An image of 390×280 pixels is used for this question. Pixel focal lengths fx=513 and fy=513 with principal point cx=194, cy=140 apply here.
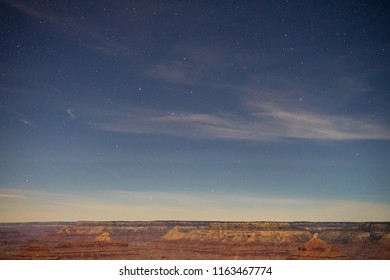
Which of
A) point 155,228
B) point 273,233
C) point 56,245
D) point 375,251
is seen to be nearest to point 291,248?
point 273,233

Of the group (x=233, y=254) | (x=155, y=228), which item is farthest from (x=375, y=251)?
(x=155, y=228)

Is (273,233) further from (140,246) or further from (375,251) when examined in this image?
(140,246)

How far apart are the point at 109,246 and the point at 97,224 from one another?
105 inches

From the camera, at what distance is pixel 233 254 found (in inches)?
1292

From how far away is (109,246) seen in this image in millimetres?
32594

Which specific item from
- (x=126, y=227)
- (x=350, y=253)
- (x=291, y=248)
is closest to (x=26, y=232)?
(x=126, y=227)

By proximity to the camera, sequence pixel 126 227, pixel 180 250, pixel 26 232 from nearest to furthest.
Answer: pixel 26 232 → pixel 126 227 → pixel 180 250

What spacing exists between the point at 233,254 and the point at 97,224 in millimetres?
8859
